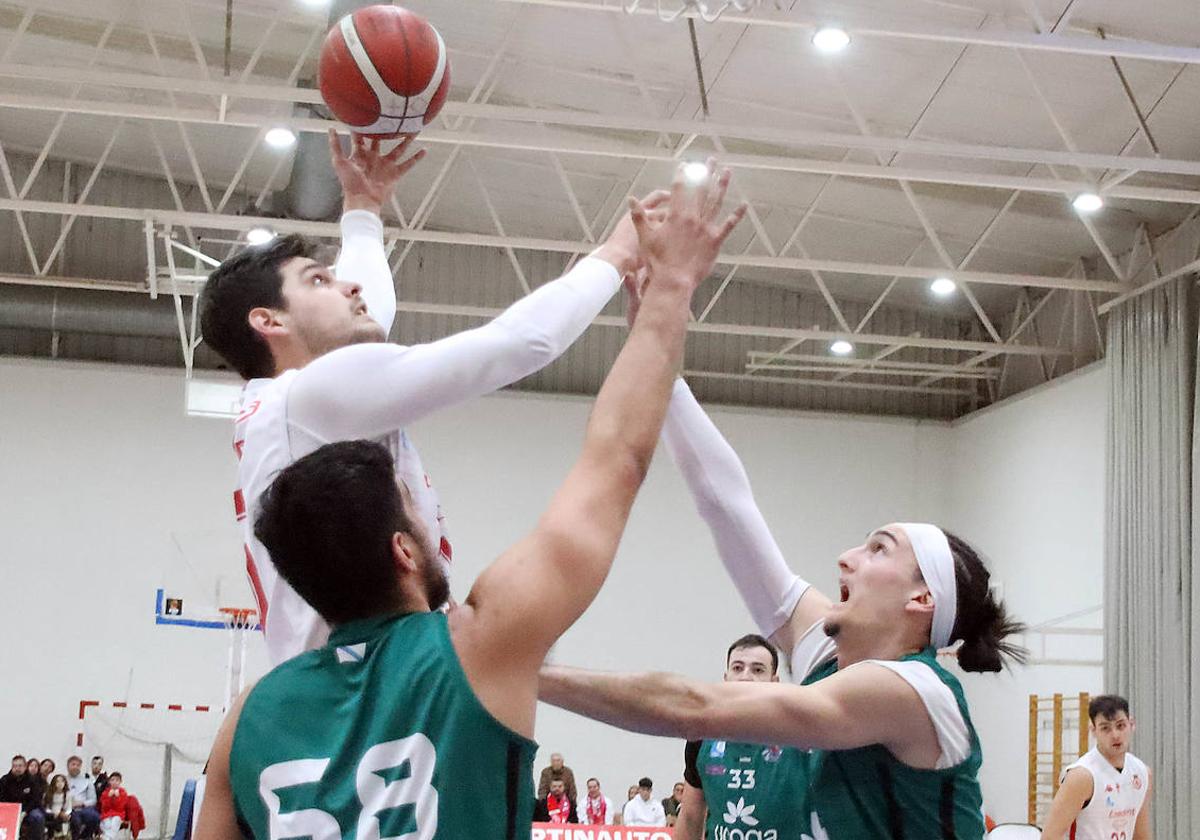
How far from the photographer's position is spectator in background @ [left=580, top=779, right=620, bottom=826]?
19328mm

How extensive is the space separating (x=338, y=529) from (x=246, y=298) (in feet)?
4.34

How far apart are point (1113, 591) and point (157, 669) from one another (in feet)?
41.5

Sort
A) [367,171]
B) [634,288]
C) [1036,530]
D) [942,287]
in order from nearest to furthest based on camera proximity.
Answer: [634,288] < [367,171] < [1036,530] < [942,287]

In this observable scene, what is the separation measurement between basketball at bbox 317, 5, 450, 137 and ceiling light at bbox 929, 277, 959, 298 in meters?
16.0

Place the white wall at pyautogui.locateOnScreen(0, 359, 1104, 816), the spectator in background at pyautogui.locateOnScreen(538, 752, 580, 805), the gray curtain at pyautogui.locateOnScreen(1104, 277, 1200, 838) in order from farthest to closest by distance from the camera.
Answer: the white wall at pyautogui.locateOnScreen(0, 359, 1104, 816) → the spectator in background at pyautogui.locateOnScreen(538, 752, 580, 805) → the gray curtain at pyautogui.locateOnScreen(1104, 277, 1200, 838)

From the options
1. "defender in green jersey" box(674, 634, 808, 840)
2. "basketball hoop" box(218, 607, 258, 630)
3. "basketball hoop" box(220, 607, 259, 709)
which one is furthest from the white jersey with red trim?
"basketball hoop" box(218, 607, 258, 630)

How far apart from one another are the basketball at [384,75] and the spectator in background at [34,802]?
1518 centimetres

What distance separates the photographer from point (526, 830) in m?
2.08

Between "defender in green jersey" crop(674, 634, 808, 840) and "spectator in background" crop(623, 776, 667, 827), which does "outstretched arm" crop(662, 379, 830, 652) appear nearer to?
"defender in green jersey" crop(674, 634, 808, 840)

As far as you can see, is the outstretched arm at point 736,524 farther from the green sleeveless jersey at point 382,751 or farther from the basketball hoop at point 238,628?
the basketball hoop at point 238,628

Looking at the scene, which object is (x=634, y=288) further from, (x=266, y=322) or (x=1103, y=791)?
(x=1103, y=791)

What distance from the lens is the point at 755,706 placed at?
2857 millimetres

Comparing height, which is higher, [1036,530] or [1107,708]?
[1036,530]

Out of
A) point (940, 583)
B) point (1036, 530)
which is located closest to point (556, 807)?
point (1036, 530)
